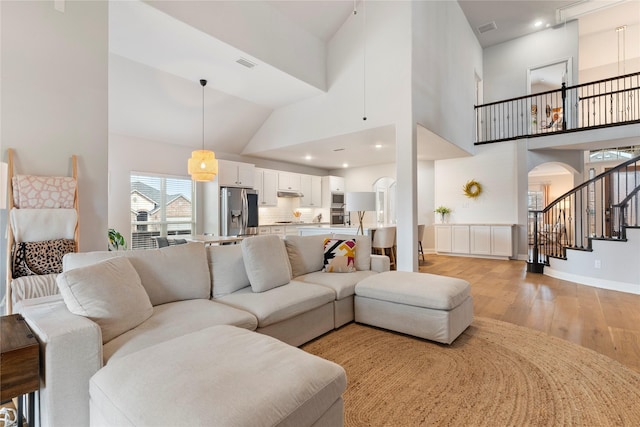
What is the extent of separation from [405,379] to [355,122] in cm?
411

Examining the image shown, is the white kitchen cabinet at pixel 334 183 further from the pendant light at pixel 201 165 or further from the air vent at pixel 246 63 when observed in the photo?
the air vent at pixel 246 63

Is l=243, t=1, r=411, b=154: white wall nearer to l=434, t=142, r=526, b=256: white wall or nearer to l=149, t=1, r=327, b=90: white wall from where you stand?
l=149, t=1, r=327, b=90: white wall

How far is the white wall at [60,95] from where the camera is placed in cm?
256

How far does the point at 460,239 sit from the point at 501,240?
865 millimetres

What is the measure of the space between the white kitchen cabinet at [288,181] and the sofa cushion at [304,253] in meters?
4.47

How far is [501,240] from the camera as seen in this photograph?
273 inches

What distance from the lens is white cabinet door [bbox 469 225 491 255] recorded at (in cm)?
708

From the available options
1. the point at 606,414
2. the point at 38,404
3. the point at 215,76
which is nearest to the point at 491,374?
the point at 606,414

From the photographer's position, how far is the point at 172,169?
6246 mm

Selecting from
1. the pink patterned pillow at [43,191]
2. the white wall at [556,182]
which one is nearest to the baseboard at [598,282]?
the pink patterned pillow at [43,191]

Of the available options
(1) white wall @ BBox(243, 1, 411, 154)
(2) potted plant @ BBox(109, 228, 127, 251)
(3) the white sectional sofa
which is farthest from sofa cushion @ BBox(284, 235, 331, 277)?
(2) potted plant @ BBox(109, 228, 127, 251)

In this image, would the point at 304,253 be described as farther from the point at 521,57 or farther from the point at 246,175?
the point at 521,57

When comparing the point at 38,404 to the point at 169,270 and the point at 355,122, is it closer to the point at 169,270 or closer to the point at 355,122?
the point at 169,270

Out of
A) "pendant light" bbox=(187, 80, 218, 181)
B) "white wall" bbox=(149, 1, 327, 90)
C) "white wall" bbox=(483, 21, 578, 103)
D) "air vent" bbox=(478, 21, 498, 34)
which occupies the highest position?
"air vent" bbox=(478, 21, 498, 34)
